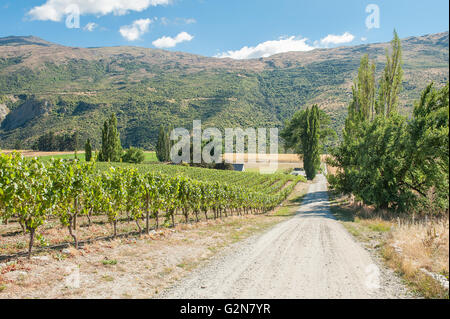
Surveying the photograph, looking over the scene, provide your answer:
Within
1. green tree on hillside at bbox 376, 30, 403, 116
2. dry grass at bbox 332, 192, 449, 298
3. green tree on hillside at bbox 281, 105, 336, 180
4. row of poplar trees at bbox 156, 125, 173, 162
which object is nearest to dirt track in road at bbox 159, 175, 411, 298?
dry grass at bbox 332, 192, 449, 298

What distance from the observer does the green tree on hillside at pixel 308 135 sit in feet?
181

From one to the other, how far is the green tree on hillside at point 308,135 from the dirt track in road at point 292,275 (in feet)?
139

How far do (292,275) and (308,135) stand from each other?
171ft

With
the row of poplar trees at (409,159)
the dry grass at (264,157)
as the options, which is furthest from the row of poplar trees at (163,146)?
the row of poplar trees at (409,159)

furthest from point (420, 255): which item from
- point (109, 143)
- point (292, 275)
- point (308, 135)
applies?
point (109, 143)

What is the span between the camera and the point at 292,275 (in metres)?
6.61

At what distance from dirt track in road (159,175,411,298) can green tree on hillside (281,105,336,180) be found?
42.5m

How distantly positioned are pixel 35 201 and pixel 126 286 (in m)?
3.72

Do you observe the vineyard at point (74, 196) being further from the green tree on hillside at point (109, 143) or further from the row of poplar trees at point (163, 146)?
the row of poplar trees at point (163, 146)

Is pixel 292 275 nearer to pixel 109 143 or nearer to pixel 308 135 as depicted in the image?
pixel 308 135

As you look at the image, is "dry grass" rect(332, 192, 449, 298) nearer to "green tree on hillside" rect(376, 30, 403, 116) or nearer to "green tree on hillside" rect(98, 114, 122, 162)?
"green tree on hillside" rect(376, 30, 403, 116)

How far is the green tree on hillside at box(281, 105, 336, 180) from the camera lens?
55.0 m

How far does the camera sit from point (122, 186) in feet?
34.9
